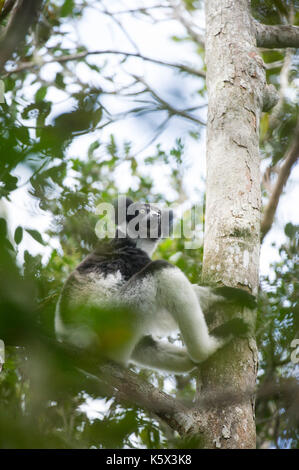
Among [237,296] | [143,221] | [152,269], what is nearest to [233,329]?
[237,296]

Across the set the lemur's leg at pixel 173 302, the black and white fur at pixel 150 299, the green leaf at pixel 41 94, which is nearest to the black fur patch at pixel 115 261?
the black and white fur at pixel 150 299

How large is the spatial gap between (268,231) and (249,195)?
164 cm

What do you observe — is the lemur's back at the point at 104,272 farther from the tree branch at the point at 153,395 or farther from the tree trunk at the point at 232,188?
the tree trunk at the point at 232,188

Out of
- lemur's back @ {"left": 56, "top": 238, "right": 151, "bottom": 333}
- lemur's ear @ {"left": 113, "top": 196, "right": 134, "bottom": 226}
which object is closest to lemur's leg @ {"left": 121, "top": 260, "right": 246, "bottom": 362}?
lemur's back @ {"left": 56, "top": 238, "right": 151, "bottom": 333}

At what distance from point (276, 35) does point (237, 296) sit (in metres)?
2.96

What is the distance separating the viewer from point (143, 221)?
14.5ft

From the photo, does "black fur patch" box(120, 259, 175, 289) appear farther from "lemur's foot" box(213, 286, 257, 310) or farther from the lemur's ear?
the lemur's ear

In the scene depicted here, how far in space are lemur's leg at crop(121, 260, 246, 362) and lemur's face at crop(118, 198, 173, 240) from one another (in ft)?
3.24

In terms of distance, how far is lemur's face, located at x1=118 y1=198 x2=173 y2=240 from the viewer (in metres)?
4.41

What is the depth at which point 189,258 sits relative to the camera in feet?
17.6

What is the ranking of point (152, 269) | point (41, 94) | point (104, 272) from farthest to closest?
1. point (104, 272)
2. point (152, 269)
3. point (41, 94)

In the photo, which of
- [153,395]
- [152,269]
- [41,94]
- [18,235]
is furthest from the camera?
[152,269]

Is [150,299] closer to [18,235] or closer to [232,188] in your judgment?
[232,188]
